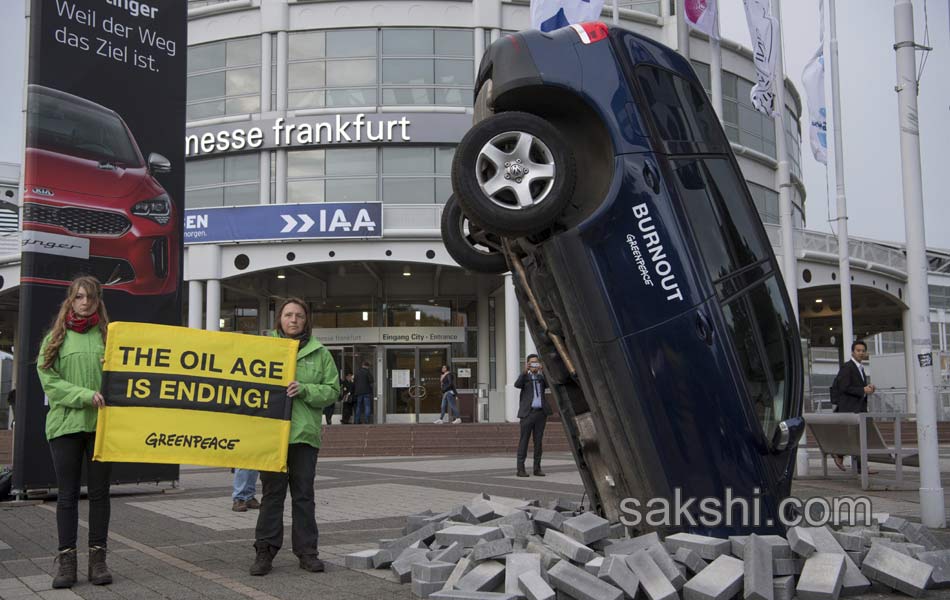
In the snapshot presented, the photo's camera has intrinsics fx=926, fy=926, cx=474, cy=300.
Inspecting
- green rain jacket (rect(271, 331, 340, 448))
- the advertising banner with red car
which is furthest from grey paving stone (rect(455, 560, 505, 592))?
the advertising banner with red car

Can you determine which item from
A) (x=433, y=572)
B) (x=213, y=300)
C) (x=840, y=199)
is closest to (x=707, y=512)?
(x=433, y=572)

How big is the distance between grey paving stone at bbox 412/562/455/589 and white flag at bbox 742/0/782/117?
10828 millimetres

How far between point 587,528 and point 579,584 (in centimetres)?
60

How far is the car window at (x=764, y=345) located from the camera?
5.43 m

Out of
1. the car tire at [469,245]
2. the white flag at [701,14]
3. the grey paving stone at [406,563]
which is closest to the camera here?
the grey paving stone at [406,563]

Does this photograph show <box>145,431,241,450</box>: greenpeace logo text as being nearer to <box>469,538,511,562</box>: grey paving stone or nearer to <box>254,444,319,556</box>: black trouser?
<box>254,444,319,556</box>: black trouser

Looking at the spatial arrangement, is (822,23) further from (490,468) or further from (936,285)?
(936,285)

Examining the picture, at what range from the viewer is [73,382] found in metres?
5.52

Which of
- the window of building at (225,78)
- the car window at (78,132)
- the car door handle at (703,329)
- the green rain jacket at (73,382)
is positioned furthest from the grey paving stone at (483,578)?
the window of building at (225,78)

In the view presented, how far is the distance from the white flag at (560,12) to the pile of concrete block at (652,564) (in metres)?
11.6

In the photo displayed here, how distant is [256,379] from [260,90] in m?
24.5

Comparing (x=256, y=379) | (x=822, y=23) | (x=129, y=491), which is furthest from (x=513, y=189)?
(x=822, y=23)

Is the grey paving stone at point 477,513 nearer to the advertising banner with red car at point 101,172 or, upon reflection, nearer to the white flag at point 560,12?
the advertising banner with red car at point 101,172

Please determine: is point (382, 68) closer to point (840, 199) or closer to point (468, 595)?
point (840, 199)
